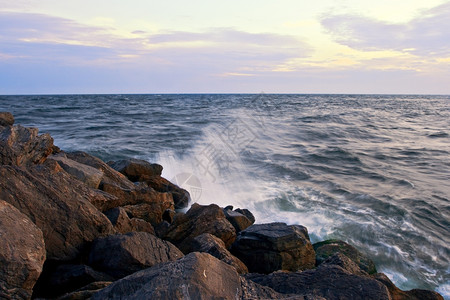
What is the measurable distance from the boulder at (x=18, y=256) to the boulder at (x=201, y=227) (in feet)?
7.29

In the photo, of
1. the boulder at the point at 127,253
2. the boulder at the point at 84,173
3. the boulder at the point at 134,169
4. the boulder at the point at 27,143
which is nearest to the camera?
the boulder at the point at 127,253

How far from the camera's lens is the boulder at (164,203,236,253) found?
17.3ft

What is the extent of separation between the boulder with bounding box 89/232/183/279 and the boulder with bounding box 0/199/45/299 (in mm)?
668

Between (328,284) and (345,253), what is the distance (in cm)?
225

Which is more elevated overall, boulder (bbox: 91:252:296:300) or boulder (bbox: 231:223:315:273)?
boulder (bbox: 91:252:296:300)

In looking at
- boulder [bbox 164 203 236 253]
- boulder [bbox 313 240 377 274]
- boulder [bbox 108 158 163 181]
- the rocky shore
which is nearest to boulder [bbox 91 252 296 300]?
the rocky shore

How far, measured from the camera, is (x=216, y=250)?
428 cm

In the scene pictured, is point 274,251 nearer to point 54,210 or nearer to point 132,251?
point 132,251

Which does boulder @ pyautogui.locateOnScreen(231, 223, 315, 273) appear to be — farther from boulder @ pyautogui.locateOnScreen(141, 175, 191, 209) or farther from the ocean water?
boulder @ pyautogui.locateOnScreen(141, 175, 191, 209)

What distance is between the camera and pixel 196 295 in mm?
2459

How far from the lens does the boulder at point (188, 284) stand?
2465mm

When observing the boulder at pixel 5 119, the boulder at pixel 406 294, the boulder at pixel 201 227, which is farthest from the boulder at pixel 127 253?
the boulder at pixel 5 119

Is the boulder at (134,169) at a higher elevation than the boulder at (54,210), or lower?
lower

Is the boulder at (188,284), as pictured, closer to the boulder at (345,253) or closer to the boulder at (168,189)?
the boulder at (345,253)
